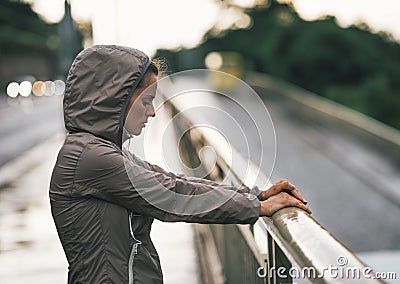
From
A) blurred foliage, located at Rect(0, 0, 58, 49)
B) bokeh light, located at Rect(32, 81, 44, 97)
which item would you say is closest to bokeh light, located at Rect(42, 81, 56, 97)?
bokeh light, located at Rect(32, 81, 44, 97)

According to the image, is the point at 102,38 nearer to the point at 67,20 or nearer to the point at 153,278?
the point at 67,20

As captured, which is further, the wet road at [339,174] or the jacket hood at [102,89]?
the wet road at [339,174]

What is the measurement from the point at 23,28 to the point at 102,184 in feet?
408

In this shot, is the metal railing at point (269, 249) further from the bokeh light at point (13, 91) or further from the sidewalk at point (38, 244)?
the bokeh light at point (13, 91)

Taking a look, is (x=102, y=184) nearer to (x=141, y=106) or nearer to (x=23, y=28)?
(x=141, y=106)

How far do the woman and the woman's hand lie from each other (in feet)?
0.29

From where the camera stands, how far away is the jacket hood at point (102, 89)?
3584 millimetres

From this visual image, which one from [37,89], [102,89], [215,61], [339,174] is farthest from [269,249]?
[37,89]

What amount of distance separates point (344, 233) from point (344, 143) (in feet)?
47.7

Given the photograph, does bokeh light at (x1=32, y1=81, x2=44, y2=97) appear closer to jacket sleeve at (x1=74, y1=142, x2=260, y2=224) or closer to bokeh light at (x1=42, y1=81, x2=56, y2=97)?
bokeh light at (x1=42, y1=81, x2=56, y2=97)

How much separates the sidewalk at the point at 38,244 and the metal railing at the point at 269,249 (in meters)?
0.60

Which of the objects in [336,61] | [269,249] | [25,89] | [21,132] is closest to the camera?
[269,249]

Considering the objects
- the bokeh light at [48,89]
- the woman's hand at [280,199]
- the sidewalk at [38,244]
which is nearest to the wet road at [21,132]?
the sidewalk at [38,244]

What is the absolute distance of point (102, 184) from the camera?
11.6 ft
